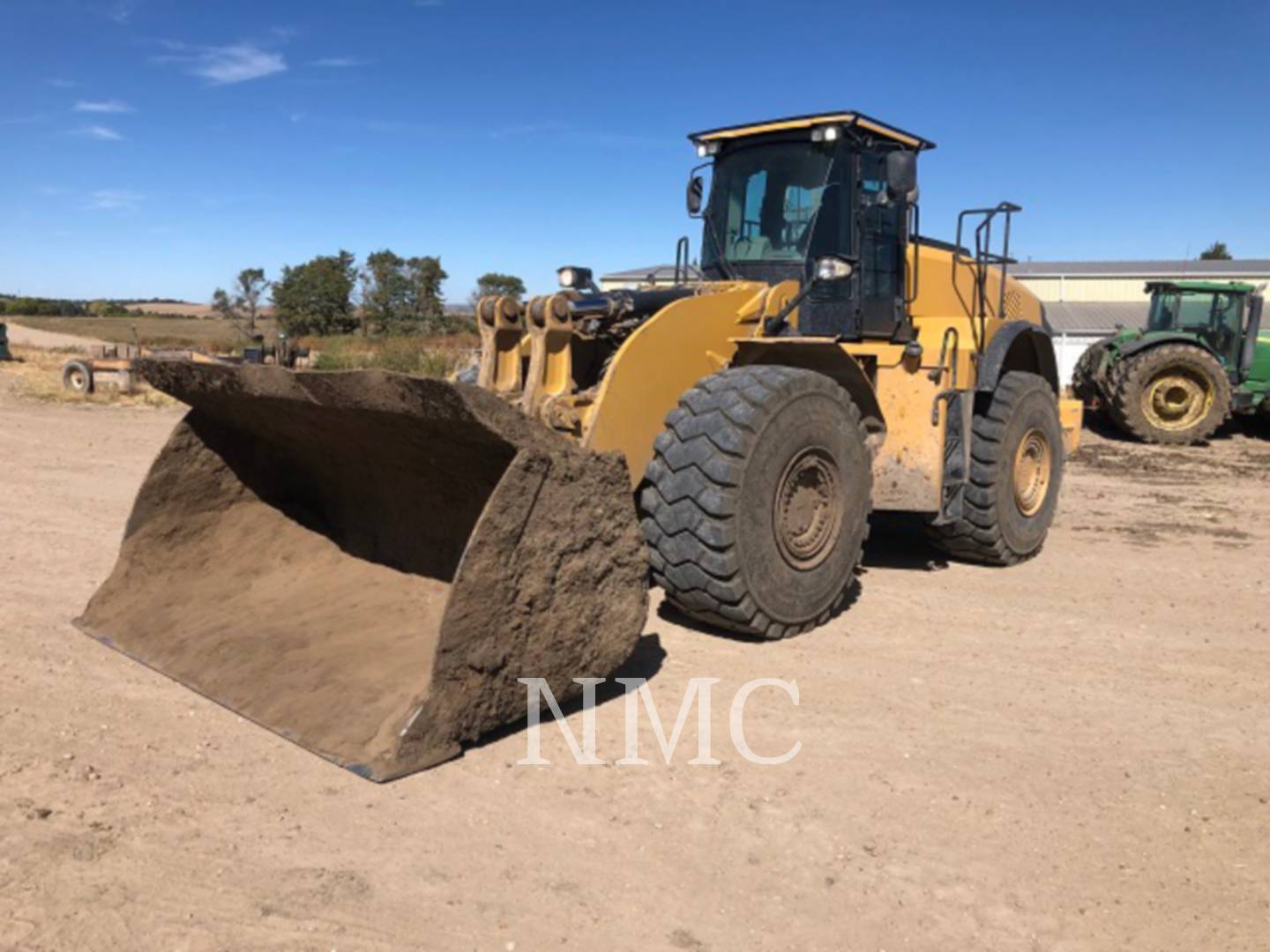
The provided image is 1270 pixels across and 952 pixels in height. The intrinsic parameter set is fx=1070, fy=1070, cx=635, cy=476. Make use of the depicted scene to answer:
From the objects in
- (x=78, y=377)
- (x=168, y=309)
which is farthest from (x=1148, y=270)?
(x=168, y=309)

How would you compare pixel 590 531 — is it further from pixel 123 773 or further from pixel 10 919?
pixel 10 919

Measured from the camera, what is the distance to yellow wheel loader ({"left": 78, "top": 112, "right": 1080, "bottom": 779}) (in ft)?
12.4

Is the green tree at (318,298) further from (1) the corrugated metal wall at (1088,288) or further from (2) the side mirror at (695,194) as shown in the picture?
(2) the side mirror at (695,194)

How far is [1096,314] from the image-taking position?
126 feet

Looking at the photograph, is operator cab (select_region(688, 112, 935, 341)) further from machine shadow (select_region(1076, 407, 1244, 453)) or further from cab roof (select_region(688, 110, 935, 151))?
machine shadow (select_region(1076, 407, 1244, 453))

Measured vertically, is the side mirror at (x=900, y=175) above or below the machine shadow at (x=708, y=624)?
above

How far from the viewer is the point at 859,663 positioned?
4.99 m

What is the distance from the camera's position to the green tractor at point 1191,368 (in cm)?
1616

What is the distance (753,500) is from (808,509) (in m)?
0.61

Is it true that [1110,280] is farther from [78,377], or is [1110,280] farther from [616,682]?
[616,682]

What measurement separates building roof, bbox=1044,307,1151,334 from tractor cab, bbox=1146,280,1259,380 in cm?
1720

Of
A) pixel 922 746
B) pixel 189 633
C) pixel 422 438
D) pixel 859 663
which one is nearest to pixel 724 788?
pixel 922 746

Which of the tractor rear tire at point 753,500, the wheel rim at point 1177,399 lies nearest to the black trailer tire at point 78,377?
the tractor rear tire at point 753,500

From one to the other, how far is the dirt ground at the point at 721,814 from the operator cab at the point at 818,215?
199 centimetres
